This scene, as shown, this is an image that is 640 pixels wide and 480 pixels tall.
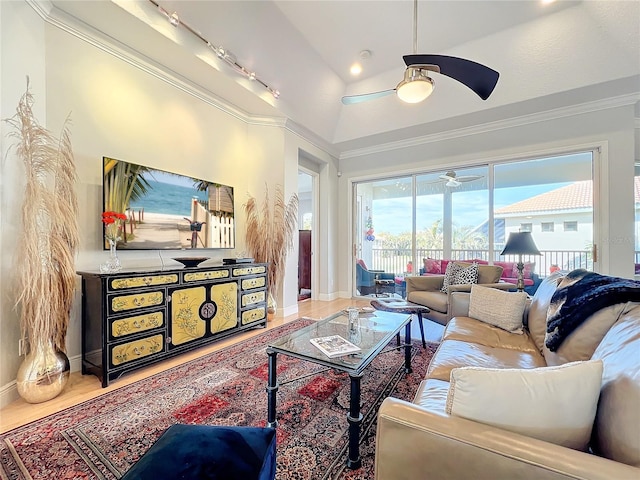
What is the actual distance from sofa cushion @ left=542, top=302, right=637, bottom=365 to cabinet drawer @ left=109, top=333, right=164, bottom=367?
2881 mm

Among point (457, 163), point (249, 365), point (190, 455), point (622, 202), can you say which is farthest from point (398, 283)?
point (190, 455)

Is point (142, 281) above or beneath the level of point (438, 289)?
above

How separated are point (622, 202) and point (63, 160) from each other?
587 cm

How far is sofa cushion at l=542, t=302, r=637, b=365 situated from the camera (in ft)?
4.23

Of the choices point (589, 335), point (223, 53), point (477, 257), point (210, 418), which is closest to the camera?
point (589, 335)

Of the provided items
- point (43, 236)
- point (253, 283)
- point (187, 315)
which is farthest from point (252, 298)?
point (43, 236)

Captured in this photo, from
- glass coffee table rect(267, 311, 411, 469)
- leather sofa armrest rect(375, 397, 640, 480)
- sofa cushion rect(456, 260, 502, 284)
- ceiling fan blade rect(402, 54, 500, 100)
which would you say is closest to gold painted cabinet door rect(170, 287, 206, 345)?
glass coffee table rect(267, 311, 411, 469)

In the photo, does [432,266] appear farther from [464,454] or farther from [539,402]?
[464,454]

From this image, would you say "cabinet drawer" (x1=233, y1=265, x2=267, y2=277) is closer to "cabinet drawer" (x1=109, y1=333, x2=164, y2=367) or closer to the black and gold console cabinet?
the black and gold console cabinet

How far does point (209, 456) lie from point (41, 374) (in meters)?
1.84

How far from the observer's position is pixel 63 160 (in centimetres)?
204

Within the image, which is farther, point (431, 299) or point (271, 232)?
point (271, 232)

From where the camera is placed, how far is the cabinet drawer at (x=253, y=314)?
10.9ft

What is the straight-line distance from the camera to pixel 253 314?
3441 mm
